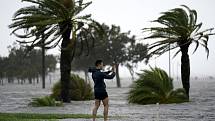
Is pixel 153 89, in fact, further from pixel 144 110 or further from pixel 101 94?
pixel 101 94

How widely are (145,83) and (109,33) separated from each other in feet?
188

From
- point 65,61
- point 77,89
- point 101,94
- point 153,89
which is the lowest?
point 77,89

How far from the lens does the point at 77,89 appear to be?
3086cm

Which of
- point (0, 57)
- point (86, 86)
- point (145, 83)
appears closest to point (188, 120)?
point (145, 83)

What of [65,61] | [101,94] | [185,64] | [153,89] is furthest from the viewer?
[185,64]

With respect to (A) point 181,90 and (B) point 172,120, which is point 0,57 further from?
(B) point 172,120

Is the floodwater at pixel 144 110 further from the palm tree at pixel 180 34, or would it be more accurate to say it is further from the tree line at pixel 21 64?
the tree line at pixel 21 64

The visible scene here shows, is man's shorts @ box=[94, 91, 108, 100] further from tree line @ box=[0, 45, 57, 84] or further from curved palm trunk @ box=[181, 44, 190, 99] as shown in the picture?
tree line @ box=[0, 45, 57, 84]

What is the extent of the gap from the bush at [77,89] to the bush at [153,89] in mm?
5904

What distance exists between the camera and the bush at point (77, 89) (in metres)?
30.0

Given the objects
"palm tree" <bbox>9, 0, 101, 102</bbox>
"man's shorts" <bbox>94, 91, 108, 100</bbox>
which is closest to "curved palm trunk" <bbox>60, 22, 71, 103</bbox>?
"palm tree" <bbox>9, 0, 101, 102</bbox>

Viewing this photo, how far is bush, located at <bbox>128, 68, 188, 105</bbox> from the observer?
24.6 metres

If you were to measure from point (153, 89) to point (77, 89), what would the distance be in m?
7.62

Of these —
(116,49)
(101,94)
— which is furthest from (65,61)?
(116,49)
